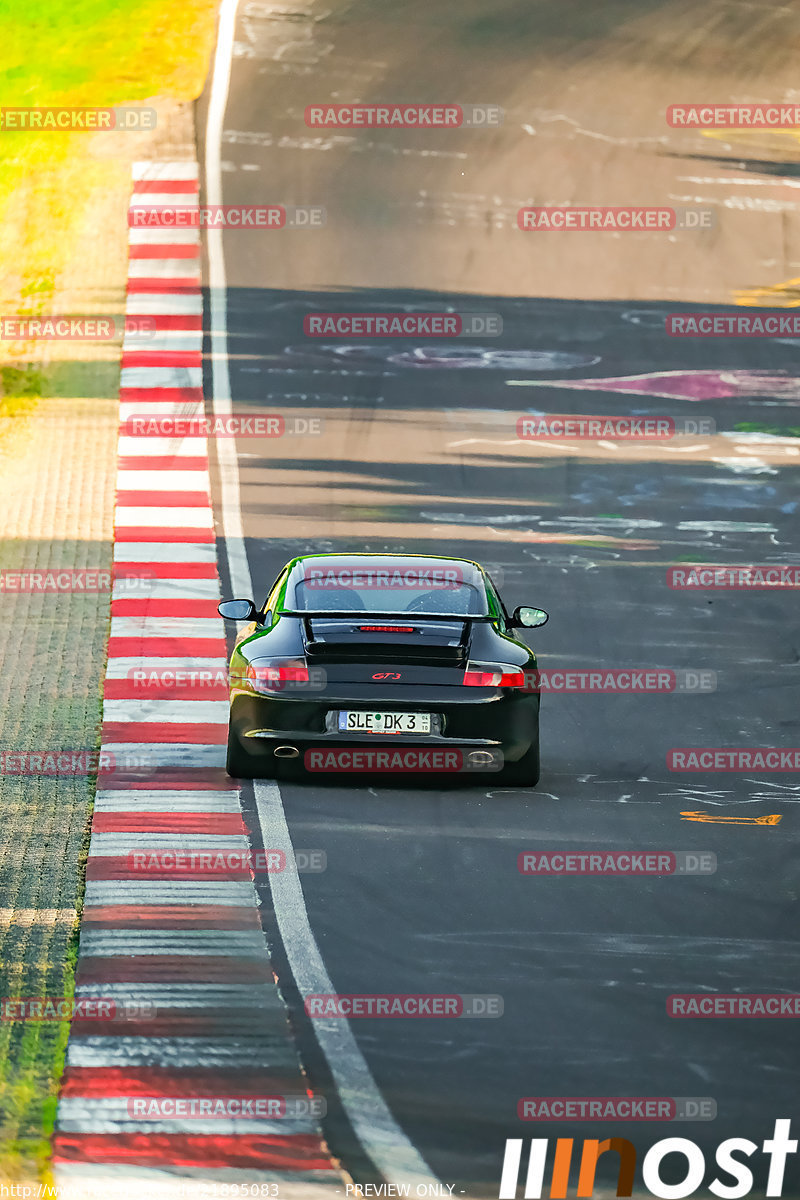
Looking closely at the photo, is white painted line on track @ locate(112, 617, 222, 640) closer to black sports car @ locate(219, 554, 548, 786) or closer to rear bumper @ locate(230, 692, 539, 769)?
black sports car @ locate(219, 554, 548, 786)

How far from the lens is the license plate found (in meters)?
10.2

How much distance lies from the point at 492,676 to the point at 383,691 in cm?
65

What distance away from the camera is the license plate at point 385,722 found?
403 inches

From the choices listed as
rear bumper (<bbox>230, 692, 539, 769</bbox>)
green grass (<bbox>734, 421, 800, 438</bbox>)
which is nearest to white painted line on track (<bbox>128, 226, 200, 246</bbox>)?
green grass (<bbox>734, 421, 800, 438</bbox>)

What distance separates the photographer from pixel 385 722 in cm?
1024

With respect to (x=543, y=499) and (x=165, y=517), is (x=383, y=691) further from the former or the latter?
(x=543, y=499)

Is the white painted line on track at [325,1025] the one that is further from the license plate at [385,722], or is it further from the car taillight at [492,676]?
the car taillight at [492,676]

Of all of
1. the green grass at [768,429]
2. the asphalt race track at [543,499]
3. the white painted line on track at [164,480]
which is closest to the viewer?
the asphalt race track at [543,499]

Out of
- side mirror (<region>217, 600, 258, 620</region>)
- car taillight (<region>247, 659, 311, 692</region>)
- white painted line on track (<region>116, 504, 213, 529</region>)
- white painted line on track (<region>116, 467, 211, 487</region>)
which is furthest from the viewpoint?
white painted line on track (<region>116, 467, 211, 487</region>)

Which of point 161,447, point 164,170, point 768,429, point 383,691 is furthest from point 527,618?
point 164,170

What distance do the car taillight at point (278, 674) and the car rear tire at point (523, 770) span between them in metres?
1.32

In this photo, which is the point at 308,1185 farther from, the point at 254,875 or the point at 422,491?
the point at 422,491

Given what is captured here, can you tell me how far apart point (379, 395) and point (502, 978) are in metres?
14.2

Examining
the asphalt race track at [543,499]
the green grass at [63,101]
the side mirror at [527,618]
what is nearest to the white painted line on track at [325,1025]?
the asphalt race track at [543,499]
